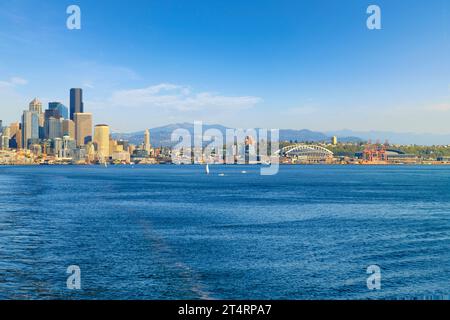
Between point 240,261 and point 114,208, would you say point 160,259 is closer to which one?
point 240,261

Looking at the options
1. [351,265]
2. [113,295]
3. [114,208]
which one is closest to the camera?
[113,295]

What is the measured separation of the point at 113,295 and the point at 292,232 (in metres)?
22.5

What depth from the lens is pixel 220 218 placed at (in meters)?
56.5

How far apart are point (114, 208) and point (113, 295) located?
139ft

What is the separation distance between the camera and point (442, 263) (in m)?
34.1

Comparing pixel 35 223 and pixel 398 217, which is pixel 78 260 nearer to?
pixel 35 223

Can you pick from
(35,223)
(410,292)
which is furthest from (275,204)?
(410,292)

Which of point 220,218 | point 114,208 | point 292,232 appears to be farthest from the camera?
point 114,208
